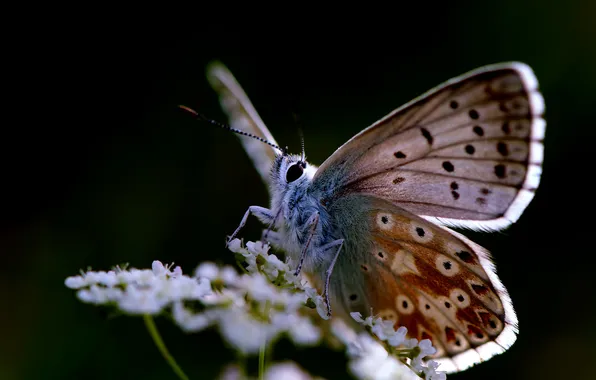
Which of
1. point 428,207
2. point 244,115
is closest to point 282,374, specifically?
point 428,207

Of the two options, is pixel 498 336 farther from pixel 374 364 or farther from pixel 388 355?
pixel 374 364

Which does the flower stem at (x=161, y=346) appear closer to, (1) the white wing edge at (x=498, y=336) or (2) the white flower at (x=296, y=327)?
(2) the white flower at (x=296, y=327)

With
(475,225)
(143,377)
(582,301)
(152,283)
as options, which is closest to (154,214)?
(143,377)

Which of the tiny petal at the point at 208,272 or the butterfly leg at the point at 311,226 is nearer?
the tiny petal at the point at 208,272

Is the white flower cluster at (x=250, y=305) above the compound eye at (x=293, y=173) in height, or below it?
below

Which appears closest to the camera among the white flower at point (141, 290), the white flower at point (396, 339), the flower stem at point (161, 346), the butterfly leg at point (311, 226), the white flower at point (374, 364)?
the flower stem at point (161, 346)

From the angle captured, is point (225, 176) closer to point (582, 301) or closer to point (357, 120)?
point (357, 120)

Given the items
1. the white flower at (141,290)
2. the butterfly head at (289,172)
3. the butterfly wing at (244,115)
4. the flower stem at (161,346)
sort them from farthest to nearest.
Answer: the butterfly wing at (244,115) → the butterfly head at (289,172) → the white flower at (141,290) → the flower stem at (161,346)

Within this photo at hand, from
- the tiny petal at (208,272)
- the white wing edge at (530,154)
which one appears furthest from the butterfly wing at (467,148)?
the tiny petal at (208,272)
